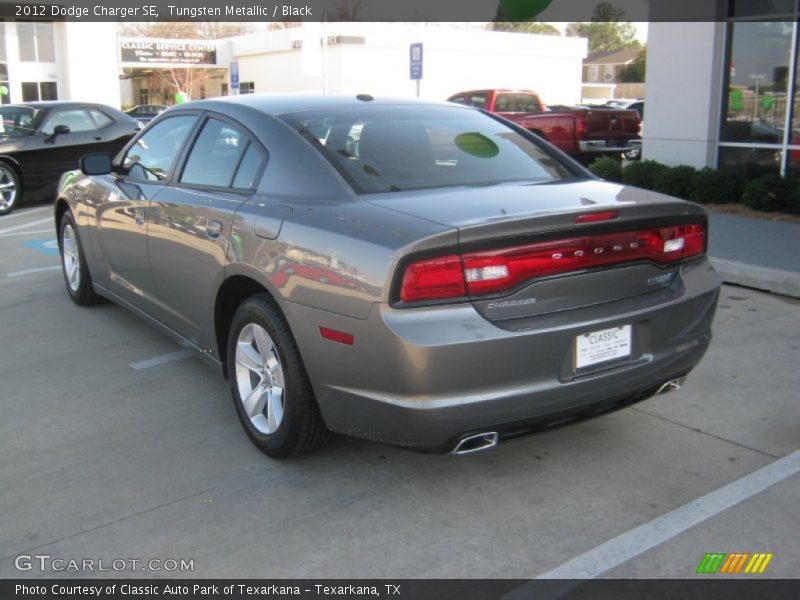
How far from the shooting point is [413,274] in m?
3.12

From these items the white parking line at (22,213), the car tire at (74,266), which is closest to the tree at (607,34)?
the white parking line at (22,213)

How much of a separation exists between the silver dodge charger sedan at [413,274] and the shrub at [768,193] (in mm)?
6364

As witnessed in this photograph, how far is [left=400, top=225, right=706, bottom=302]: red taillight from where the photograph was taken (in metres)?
3.13

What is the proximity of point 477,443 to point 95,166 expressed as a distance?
12.1ft

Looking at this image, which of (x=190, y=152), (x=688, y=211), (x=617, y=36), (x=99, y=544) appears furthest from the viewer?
(x=617, y=36)

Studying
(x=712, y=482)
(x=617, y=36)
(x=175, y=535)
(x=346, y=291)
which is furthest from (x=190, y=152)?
Result: (x=617, y=36)

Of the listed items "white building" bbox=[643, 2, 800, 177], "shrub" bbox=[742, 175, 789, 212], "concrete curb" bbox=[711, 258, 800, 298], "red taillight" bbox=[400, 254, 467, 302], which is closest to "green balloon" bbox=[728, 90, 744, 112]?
"white building" bbox=[643, 2, 800, 177]

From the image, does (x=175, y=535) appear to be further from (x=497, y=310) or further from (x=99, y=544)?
(x=497, y=310)

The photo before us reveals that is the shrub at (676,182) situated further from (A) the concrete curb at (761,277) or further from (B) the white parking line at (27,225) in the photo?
(B) the white parking line at (27,225)

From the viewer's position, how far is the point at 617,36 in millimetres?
122938

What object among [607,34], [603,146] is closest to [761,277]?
[603,146]

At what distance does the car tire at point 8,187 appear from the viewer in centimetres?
1206

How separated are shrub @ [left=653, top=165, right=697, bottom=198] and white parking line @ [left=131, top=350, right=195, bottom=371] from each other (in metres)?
7.43
